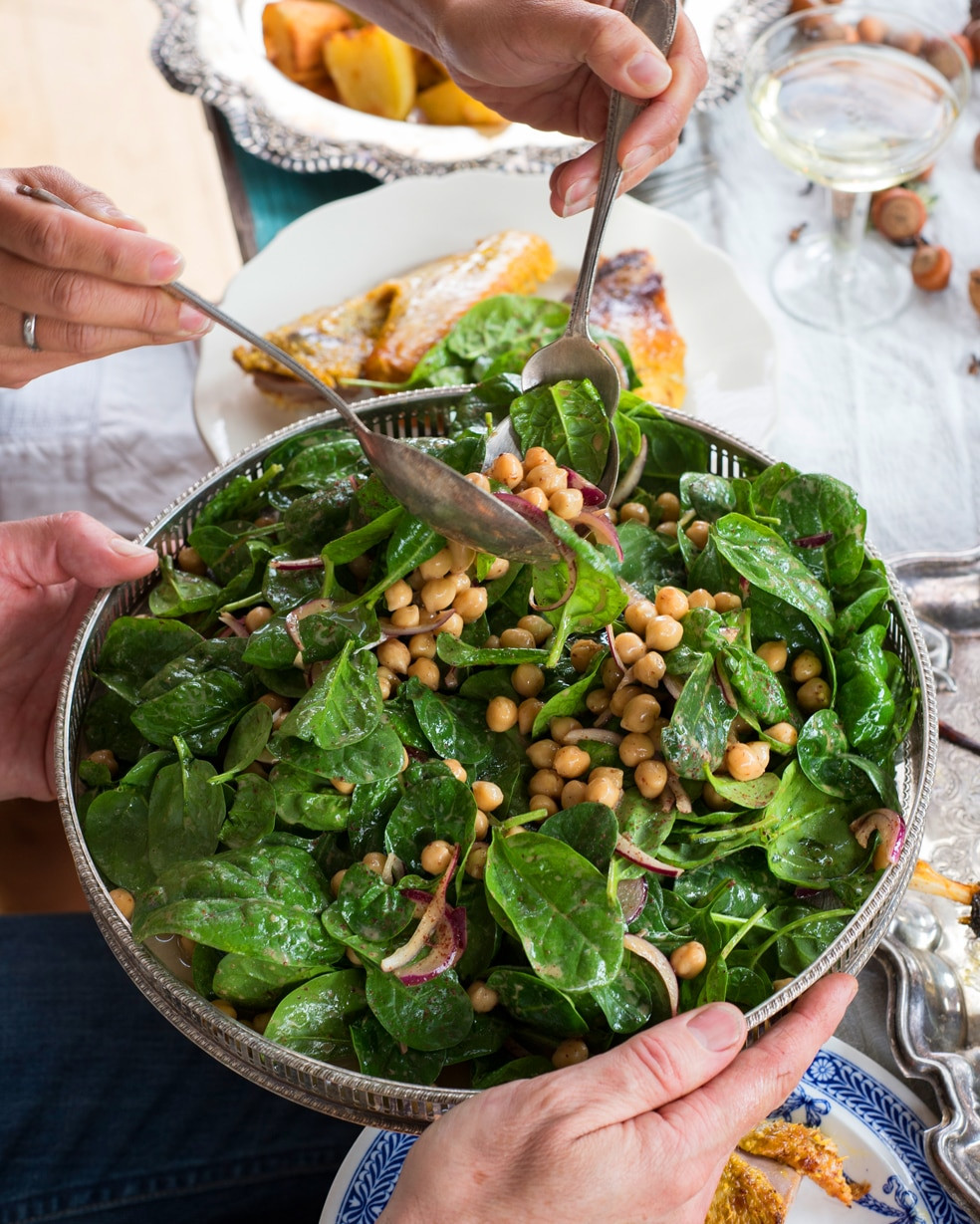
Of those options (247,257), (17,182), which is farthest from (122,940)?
(247,257)

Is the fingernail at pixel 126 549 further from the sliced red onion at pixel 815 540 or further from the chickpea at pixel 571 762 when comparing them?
the sliced red onion at pixel 815 540

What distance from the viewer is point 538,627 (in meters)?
1.03

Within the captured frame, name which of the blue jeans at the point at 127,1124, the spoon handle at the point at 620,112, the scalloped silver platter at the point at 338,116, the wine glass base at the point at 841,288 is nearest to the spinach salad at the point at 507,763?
the spoon handle at the point at 620,112

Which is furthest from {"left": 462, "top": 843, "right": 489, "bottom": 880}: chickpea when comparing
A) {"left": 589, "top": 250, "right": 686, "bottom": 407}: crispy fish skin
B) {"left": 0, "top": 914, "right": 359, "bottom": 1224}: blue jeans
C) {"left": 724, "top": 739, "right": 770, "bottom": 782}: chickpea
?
{"left": 589, "top": 250, "right": 686, "bottom": 407}: crispy fish skin

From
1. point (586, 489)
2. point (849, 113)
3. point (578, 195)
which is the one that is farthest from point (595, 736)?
point (849, 113)

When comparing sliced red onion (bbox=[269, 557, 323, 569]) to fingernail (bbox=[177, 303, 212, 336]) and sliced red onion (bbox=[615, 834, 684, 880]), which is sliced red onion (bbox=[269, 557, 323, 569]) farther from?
sliced red onion (bbox=[615, 834, 684, 880])

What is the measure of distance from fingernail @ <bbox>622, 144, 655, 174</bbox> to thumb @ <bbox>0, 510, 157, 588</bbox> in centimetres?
71

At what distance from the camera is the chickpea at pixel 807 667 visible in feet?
3.35

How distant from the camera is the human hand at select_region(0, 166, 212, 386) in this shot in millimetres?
1012

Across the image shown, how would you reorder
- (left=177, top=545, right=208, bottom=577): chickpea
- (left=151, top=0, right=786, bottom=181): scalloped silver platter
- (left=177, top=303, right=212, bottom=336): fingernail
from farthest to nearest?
(left=151, top=0, right=786, bottom=181): scalloped silver platter → (left=177, top=545, right=208, bottom=577): chickpea → (left=177, top=303, right=212, bottom=336): fingernail

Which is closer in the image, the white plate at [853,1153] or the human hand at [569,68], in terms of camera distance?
the white plate at [853,1153]

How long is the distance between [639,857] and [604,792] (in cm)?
7

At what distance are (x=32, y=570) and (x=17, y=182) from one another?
0.44m

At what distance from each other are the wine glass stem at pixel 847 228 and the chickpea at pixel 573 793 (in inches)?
49.5
